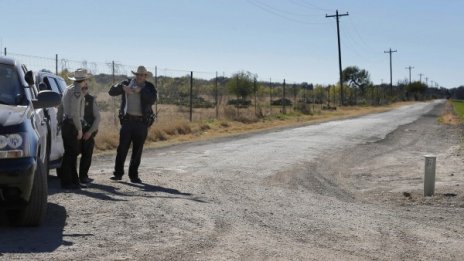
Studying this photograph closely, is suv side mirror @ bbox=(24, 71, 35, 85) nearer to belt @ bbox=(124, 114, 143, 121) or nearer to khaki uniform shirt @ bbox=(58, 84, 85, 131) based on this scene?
khaki uniform shirt @ bbox=(58, 84, 85, 131)

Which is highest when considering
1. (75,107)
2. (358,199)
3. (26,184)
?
(75,107)

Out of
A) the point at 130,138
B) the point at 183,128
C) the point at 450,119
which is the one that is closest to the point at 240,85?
the point at 450,119

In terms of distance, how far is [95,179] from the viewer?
442 inches

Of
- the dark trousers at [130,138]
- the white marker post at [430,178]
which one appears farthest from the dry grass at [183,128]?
the white marker post at [430,178]

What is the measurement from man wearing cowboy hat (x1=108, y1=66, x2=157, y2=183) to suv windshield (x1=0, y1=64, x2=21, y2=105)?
296cm

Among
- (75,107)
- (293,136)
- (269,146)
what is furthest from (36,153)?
(293,136)

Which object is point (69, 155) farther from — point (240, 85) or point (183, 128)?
point (240, 85)

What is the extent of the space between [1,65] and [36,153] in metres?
1.75

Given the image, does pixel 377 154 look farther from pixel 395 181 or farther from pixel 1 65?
pixel 1 65

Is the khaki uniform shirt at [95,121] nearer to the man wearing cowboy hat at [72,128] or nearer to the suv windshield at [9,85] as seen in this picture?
the man wearing cowboy hat at [72,128]

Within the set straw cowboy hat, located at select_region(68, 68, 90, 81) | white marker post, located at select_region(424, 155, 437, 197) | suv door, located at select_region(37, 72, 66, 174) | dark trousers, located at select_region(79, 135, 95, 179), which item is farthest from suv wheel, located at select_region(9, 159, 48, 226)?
white marker post, located at select_region(424, 155, 437, 197)

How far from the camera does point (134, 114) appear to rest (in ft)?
36.0

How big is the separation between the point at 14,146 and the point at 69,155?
344 centimetres

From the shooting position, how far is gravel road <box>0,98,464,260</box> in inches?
246
